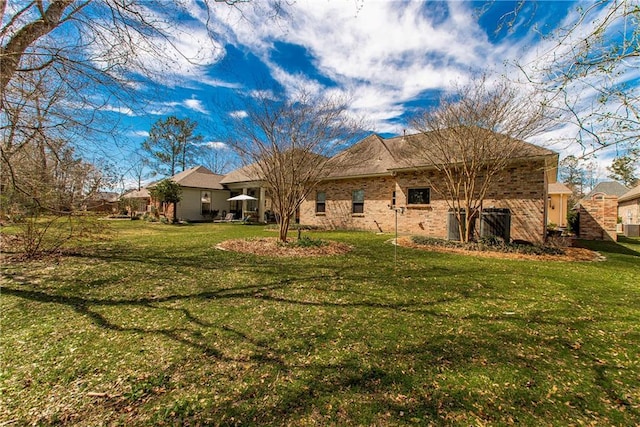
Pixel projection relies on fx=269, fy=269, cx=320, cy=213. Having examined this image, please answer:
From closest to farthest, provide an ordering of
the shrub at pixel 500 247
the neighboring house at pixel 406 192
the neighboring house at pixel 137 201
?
the shrub at pixel 500 247
the neighboring house at pixel 406 192
the neighboring house at pixel 137 201

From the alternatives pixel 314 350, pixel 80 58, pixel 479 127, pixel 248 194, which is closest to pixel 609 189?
pixel 479 127

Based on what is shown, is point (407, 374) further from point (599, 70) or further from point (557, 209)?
point (557, 209)

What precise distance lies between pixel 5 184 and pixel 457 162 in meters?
12.1

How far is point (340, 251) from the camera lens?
26.7ft

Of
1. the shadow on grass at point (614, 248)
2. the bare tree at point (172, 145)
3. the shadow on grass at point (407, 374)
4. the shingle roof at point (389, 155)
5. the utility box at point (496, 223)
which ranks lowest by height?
the shadow on grass at point (614, 248)

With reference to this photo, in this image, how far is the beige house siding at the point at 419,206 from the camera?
9875 mm

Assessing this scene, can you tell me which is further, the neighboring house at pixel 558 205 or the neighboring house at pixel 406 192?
the neighboring house at pixel 558 205

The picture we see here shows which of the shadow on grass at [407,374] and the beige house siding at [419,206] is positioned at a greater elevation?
the beige house siding at [419,206]

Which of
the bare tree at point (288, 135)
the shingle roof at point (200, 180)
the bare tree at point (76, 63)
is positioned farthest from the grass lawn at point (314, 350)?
the shingle roof at point (200, 180)

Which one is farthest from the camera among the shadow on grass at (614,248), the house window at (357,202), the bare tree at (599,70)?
the house window at (357,202)

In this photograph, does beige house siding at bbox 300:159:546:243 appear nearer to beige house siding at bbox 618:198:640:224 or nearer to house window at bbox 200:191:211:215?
house window at bbox 200:191:211:215

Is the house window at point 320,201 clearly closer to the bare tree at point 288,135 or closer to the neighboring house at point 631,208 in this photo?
the bare tree at point 288,135

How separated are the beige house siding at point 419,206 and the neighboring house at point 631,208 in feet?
65.9

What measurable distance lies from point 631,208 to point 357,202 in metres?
27.8
